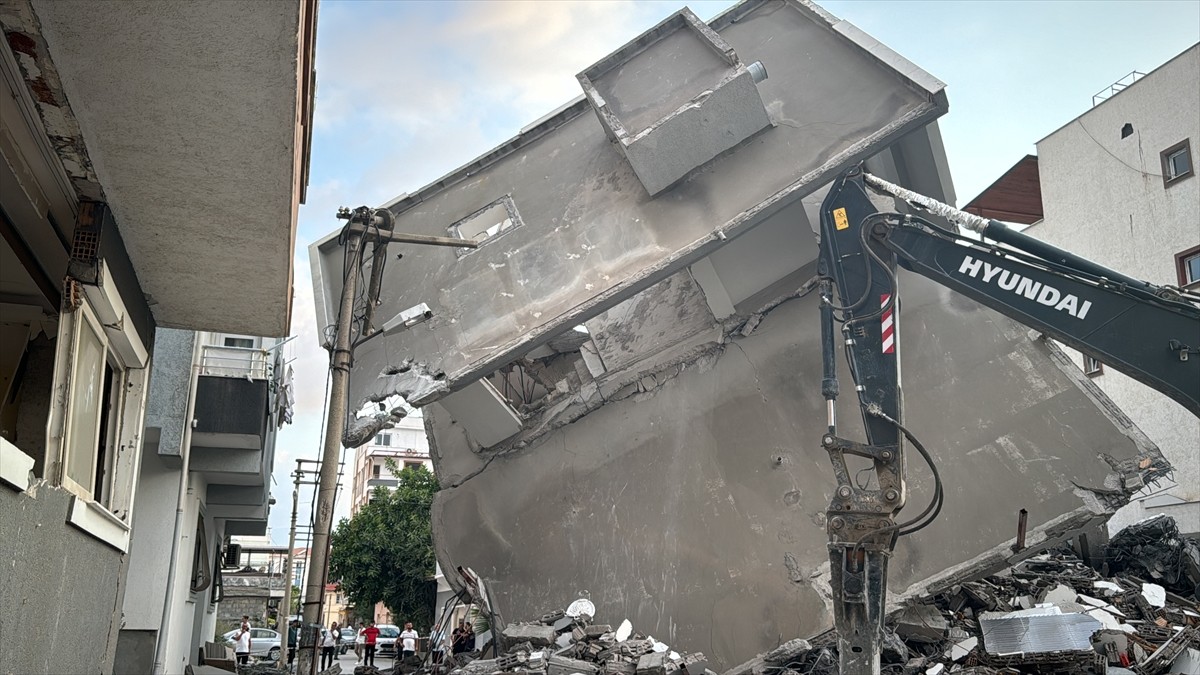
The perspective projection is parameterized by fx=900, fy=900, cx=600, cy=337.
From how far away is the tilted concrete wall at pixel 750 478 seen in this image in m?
9.44

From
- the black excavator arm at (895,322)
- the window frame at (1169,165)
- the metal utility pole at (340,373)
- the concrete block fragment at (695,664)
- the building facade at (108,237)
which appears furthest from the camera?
the window frame at (1169,165)

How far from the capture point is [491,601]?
10.6m

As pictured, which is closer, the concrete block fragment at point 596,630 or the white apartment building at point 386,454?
the concrete block fragment at point 596,630

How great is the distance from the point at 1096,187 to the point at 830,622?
15.4m

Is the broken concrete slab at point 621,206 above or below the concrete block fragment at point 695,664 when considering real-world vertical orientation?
above

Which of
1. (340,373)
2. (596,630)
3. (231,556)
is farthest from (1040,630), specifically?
(231,556)

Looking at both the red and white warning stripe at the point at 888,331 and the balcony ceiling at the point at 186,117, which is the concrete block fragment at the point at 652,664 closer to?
the red and white warning stripe at the point at 888,331

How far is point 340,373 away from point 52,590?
3630 mm

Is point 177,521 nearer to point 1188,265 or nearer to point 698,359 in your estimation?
point 698,359

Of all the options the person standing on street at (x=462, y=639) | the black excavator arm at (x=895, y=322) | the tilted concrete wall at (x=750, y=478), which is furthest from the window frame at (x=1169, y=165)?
the person standing on street at (x=462, y=639)

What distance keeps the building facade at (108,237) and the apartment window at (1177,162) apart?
18.6m

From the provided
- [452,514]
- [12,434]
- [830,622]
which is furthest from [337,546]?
[12,434]

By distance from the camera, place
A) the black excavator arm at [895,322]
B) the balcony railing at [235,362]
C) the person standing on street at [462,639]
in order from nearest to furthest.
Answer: the black excavator arm at [895,322]
the balcony railing at [235,362]
the person standing on street at [462,639]

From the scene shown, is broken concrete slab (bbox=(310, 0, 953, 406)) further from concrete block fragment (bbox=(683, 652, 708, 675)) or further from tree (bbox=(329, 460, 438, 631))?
tree (bbox=(329, 460, 438, 631))
